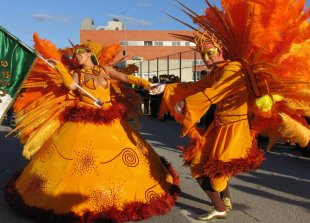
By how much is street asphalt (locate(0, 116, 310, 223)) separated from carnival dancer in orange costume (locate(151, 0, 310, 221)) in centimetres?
41

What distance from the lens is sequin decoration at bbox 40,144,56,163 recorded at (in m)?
4.39

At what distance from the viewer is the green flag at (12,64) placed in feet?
12.5

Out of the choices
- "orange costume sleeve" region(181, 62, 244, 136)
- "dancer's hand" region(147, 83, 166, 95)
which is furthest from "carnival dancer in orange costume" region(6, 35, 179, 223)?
"orange costume sleeve" region(181, 62, 244, 136)

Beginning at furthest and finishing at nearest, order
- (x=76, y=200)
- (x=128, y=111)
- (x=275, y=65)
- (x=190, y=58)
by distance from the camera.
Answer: (x=190, y=58)
(x=128, y=111)
(x=76, y=200)
(x=275, y=65)

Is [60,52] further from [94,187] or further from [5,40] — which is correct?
[94,187]

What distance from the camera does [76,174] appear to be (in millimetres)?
4121

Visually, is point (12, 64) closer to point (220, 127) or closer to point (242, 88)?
point (220, 127)

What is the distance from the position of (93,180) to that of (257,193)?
7.61 feet

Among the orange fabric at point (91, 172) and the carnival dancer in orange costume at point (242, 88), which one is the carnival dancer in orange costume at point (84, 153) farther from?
the carnival dancer in orange costume at point (242, 88)

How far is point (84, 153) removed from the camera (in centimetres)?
423

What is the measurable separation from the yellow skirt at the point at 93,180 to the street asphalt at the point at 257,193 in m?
0.21

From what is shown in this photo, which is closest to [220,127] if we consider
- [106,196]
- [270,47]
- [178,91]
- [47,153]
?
[178,91]

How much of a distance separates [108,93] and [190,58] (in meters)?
11.0

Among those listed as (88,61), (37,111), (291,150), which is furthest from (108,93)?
(291,150)
